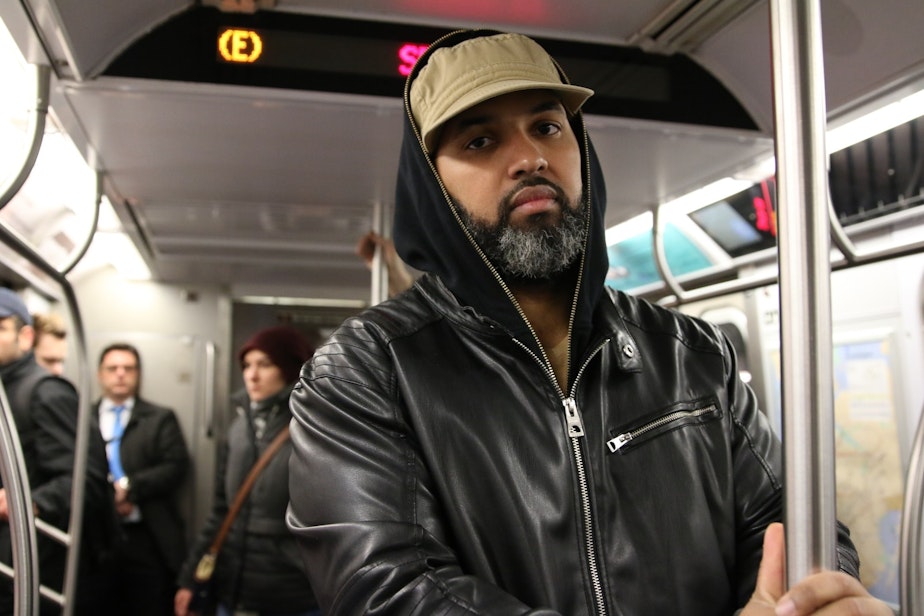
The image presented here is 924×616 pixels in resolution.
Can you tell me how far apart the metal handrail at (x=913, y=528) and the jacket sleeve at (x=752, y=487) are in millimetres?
592

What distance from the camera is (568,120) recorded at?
1.61 metres

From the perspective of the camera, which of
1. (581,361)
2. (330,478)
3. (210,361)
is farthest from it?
(210,361)

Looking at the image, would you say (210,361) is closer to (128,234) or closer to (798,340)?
(128,234)

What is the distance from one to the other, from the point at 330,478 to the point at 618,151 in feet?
5.89

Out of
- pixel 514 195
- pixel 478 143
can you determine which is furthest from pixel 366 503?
pixel 478 143

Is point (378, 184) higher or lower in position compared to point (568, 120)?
higher

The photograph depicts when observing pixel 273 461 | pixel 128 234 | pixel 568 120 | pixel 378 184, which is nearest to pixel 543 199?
pixel 568 120

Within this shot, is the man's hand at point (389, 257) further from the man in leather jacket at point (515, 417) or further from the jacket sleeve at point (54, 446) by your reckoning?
the man in leather jacket at point (515, 417)

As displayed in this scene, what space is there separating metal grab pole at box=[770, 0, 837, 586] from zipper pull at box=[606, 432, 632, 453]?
20.6 inches

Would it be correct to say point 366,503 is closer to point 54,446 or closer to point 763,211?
point 54,446

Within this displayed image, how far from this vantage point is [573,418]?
4.01 feet

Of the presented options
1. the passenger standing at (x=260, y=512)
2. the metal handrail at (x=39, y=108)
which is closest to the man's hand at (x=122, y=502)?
the passenger standing at (x=260, y=512)

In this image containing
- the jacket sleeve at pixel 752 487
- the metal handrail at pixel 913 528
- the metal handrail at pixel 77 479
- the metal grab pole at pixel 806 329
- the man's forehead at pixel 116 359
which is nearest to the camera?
the metal grab pole at pixel 806 329

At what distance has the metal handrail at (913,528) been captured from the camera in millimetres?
1761
